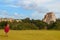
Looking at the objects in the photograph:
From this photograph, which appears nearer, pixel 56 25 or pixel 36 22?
pixel 56 25

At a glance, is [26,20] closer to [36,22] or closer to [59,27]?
[36,22]

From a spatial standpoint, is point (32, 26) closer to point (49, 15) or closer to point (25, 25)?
point (25, 25)

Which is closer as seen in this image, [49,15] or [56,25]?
[56,25]

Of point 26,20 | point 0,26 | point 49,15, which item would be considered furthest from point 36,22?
point 49,15

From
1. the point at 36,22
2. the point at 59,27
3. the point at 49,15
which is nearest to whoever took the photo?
the point at 59,27

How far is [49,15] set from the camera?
351 feet

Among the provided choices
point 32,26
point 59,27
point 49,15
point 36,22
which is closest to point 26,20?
point 36,22

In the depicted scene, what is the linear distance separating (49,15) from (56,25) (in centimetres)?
4826

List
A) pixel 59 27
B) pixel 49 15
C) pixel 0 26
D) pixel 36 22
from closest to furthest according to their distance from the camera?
pixel 0 26 → pixel 59 27 → pixel 36 22 → pixel 49 15

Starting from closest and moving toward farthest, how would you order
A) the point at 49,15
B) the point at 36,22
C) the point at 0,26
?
the point at 0,26 < the point at 36,22 < the point at 49,15

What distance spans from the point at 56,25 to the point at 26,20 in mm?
14318

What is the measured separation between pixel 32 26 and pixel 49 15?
49.1 meters

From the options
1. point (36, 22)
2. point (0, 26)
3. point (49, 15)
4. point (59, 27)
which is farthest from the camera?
point (49, 15)

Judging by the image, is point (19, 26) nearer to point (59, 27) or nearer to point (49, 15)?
point (59, 27)
